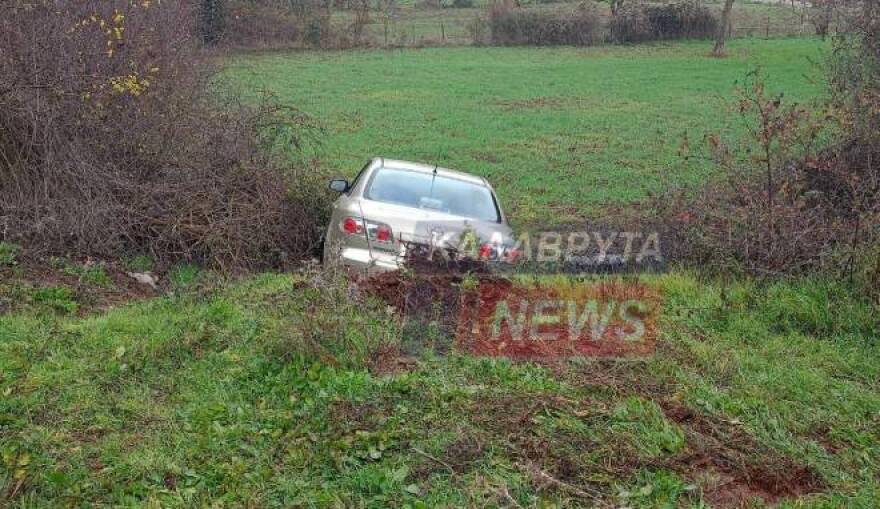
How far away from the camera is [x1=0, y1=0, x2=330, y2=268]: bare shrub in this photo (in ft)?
31.4

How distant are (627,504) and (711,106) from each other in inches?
904

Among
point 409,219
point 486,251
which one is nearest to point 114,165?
point 409,219

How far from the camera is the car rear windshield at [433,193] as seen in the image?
8.38 meters

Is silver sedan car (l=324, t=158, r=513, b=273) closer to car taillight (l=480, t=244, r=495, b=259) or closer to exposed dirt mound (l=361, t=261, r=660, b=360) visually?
car taillight (l=480, t=244, r=495, b=259)

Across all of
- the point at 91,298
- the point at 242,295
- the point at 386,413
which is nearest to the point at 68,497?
the point at 386,413

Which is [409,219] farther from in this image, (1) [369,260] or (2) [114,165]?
(2) [114,165]

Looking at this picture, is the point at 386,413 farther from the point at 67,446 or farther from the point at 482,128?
the point at 482,128

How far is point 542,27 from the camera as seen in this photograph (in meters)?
45.3

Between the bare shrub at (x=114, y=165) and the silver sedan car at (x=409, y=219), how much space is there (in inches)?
71.5

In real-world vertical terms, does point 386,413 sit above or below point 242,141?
below

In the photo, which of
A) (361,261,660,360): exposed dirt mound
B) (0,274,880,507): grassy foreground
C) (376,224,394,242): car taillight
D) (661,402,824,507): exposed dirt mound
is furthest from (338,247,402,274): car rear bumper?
(661,402,824,507): exposed dirt mound

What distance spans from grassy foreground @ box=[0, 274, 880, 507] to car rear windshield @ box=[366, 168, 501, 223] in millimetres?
2018

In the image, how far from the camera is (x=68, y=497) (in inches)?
161

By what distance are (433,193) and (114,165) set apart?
169 inches
